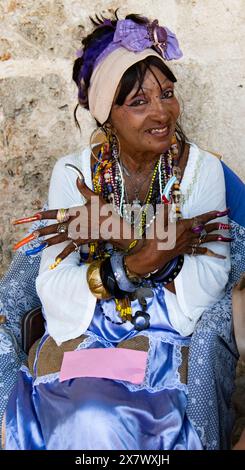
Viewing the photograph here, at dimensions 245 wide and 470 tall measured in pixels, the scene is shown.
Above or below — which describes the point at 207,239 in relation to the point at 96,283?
above

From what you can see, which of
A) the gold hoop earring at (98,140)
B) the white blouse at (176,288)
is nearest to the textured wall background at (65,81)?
the gold hoop earring at (98,140)

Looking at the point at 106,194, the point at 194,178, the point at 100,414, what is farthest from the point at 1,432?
the point at 194,178

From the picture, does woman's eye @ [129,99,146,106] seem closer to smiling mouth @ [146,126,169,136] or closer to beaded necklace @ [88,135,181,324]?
smiling mouth @ [146,126,169,136]

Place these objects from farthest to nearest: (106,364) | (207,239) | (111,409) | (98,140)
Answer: (98,140)
(207,239)
(106,364)
(111,409)

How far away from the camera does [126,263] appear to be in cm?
224

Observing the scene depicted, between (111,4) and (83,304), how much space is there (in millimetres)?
1406

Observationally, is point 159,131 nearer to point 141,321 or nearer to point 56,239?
point 56,239

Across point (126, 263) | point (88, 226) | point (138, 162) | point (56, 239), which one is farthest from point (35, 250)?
point (138, 162)

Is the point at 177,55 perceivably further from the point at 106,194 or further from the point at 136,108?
the point at 106,194

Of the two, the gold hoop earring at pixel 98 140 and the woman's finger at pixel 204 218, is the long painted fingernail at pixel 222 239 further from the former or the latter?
the gold hoop earring at pixel 98 140

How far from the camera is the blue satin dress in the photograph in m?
1.99

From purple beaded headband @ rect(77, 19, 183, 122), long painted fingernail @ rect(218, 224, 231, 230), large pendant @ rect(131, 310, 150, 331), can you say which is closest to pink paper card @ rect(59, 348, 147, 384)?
large pendant @ rect(131, 310, 150, 331)

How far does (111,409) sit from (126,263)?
0.48 meters

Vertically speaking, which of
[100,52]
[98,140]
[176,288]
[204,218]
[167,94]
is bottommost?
[176,288]
